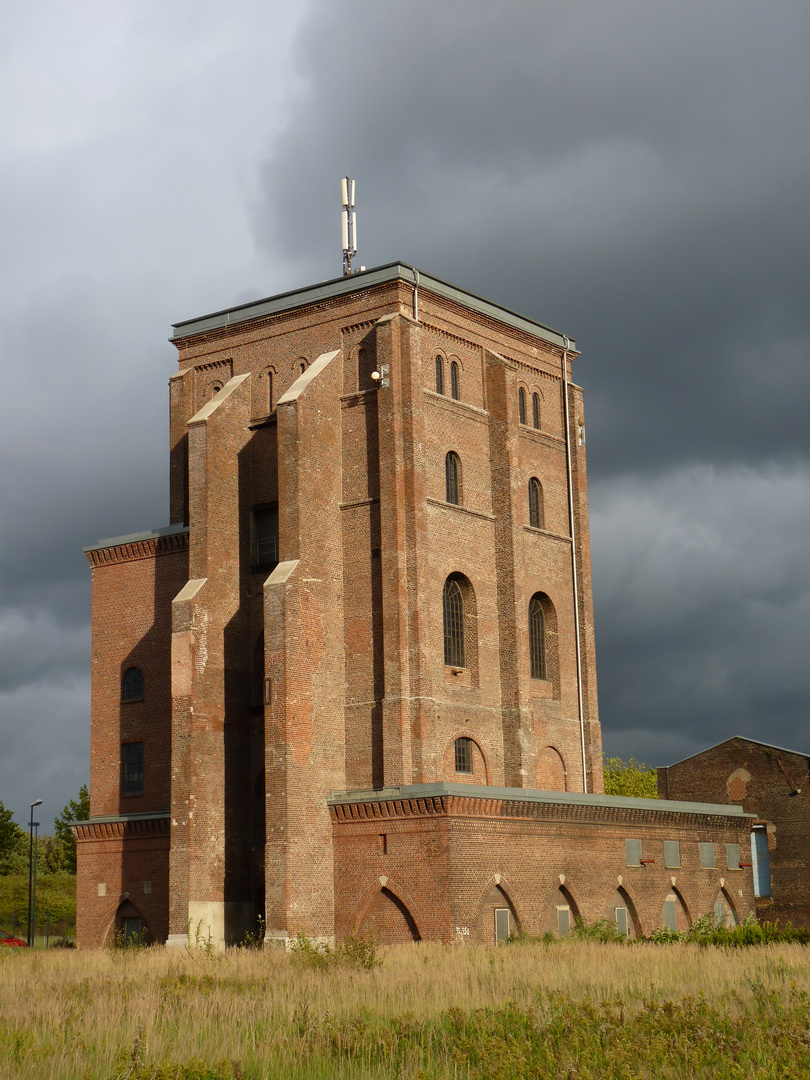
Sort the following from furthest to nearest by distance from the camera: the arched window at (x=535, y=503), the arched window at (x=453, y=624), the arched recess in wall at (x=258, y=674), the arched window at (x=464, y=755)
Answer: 1. the arched window at (x=535, y=503)
2. the arched window at (x=453, y=624)
3. the arched recess in wall at (x=258, y=674)
4. the arched window at (x=464, y=755)

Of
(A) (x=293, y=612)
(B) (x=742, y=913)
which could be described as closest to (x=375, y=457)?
(A) (x=293, y=612)

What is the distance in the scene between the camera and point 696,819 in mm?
39375

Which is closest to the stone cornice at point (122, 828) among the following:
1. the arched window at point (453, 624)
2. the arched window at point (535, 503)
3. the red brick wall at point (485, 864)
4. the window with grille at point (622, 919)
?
the red brick wall at point (485, 864)

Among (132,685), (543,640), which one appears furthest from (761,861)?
(132,685)

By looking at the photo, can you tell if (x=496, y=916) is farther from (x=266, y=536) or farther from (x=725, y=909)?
(x=266, y=536)

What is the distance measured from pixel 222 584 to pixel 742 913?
724 inches

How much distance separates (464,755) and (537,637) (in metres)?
5.74

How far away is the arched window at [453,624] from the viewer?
36906 mm

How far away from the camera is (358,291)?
124ft

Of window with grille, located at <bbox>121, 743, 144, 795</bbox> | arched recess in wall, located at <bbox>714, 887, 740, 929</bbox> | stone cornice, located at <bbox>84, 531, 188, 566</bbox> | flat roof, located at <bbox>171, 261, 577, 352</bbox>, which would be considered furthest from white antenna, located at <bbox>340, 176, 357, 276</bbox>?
arched recess in wall, located at <bbox>714, 887, 740, 929</bbox>

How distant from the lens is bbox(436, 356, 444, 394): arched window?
38125 mm

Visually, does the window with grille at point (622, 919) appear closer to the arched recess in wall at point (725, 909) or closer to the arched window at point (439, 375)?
the arched recess in wall at point (725, 909)

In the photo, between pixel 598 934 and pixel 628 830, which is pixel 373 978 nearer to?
pixel 598 934

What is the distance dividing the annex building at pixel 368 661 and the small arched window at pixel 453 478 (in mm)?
90
